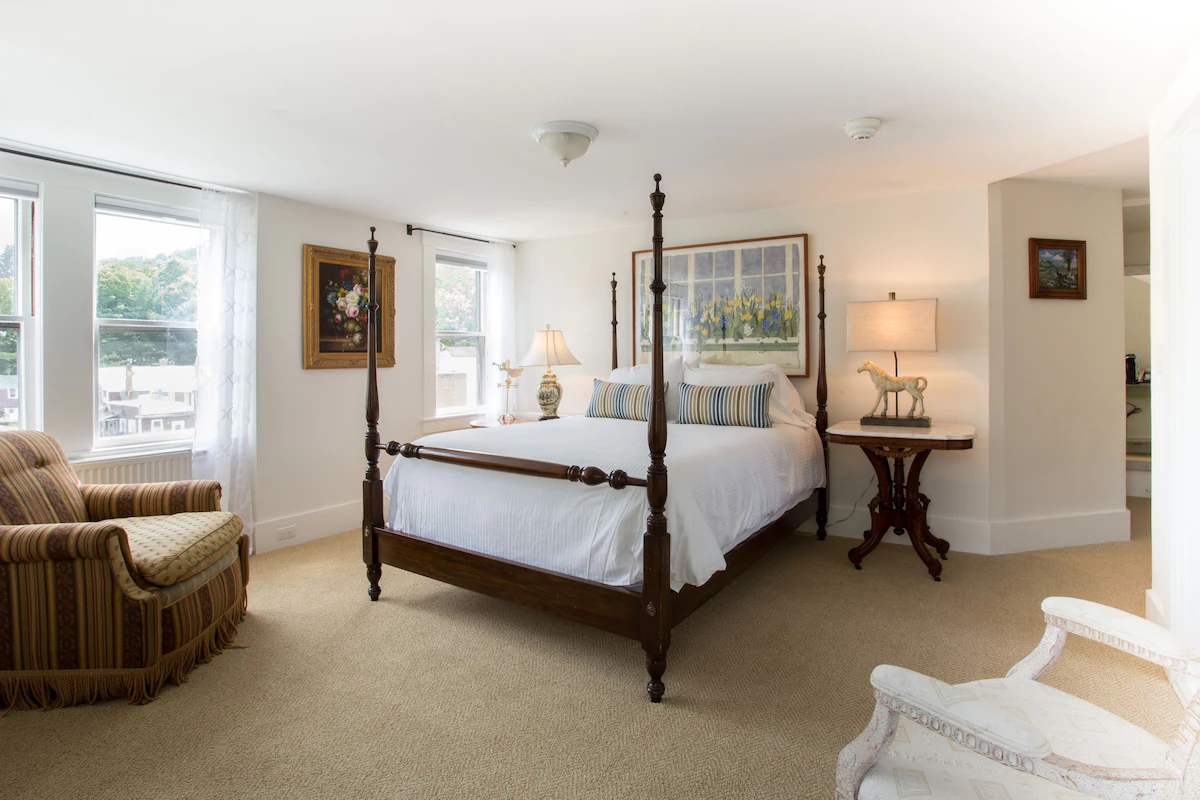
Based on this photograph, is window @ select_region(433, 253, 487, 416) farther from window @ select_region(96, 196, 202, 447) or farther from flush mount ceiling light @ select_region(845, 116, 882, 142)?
flush mount ceiling light @ select_region(845, 116, 882, 142)

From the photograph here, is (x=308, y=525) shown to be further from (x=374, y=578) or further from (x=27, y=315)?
(x=27, y=315)

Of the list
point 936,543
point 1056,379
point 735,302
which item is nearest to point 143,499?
point 735,302

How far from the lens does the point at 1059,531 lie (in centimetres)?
390

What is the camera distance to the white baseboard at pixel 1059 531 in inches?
150

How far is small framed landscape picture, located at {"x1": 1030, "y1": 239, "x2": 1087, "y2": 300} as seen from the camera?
3.78 meters

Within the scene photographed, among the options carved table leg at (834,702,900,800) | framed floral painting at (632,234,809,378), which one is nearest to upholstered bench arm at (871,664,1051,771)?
carved table leg at (834,702,900,800)

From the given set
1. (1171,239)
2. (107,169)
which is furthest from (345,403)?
(1171,239)

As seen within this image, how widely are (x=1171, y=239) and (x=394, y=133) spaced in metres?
3.15

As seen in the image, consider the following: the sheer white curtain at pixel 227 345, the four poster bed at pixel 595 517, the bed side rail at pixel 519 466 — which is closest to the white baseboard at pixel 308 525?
the sheer white curtain at pixel 227 345

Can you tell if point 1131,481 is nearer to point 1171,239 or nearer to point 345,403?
point 1171,239

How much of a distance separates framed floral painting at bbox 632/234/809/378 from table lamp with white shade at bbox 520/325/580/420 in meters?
0.58

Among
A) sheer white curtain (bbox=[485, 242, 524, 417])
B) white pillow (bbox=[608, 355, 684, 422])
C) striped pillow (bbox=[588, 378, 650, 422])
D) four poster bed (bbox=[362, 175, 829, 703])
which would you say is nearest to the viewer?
four poster bed (bbox=[362, 175, 829, 703])

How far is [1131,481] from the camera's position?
5164mm

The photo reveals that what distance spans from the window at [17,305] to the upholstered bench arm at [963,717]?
391 centimetres
